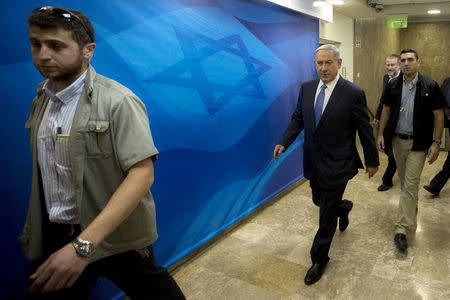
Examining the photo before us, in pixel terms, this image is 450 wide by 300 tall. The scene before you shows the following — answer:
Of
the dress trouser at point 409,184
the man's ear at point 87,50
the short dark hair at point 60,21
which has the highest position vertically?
the short dark hair at point 60,21

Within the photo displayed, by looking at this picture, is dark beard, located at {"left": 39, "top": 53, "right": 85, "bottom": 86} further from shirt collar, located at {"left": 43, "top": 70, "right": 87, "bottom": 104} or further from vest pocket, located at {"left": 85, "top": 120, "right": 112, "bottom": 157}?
vest pocket, located at {"left": 85, "top": 120, "right": 112, "bottom": 157}

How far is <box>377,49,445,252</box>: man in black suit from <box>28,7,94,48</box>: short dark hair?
2651 millimetres

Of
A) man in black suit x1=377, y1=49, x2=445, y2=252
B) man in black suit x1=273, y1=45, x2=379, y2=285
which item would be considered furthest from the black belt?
man in black suit x1=273, y1=45, x2=379, y2=285

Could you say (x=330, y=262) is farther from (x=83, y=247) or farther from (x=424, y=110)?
(x=83, y=247)

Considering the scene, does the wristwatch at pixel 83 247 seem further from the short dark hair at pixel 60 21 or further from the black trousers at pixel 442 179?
the black trousers at pixel 442 179

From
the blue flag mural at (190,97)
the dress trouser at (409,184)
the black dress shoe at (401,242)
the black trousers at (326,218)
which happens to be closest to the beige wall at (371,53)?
the blue flag mural at (190,97)

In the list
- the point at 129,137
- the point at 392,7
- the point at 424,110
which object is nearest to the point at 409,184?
the point at 424,110

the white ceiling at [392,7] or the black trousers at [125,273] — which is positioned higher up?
the white ceiling at [392,7]

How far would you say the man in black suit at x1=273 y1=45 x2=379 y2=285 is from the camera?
2451mm

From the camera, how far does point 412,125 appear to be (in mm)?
2959

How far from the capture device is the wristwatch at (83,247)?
102cm

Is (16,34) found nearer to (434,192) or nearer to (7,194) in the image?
(7,194)

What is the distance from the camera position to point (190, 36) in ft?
Result: 8.68

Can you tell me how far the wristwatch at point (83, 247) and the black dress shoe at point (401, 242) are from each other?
265 centimetres
